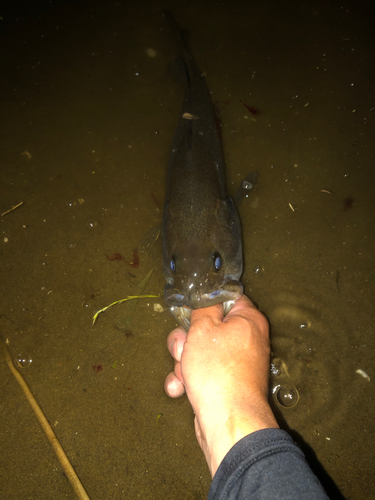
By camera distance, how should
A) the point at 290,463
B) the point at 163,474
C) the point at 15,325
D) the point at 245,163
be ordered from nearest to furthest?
1. the point at 290,463
2. the point at 163,474
3. the point at 15,325
4. the point at 245,163

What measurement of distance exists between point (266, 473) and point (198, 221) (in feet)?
6.09

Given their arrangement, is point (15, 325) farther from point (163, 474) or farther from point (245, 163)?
point (245, 163)

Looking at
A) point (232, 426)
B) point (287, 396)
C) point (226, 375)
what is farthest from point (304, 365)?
point (232, 426)

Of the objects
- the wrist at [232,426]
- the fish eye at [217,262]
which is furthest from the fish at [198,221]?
the wrist at [232,426]

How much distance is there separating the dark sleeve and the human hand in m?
0.15

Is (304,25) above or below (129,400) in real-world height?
above

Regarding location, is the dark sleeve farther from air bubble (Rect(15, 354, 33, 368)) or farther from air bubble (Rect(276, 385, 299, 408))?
air bubble (Rect(15, 354, 33, 368))

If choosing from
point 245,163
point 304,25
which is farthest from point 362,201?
point 304,25

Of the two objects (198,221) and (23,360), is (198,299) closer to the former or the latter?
(198,221)

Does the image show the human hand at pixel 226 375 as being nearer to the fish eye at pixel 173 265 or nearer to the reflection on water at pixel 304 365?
the fish eye at pixel 173 265

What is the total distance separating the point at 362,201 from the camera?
10.5ft

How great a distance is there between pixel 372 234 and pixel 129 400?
3.06 metres

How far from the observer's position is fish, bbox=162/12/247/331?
2316 millimetres

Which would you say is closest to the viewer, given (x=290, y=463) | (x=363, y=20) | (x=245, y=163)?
(x=290, y=463)
